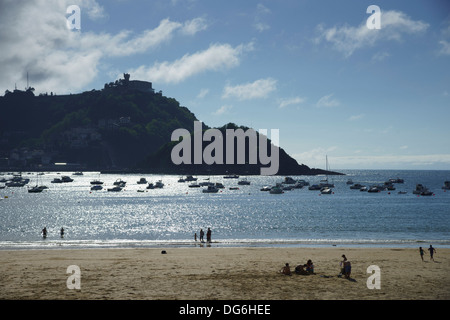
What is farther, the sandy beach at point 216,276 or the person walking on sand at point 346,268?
the person walking on sand at point 346,268

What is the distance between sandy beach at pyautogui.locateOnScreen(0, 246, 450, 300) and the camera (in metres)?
20.2

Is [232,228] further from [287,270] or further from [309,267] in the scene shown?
[287,270]

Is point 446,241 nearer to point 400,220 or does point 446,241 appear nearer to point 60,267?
point 400,220

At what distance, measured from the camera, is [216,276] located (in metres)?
25.0

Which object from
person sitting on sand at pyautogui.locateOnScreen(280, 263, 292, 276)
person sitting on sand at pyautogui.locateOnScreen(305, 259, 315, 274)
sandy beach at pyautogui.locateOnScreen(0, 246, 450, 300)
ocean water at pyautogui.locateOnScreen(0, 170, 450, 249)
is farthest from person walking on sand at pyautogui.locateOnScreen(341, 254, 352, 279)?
ocean water at pyautogui.locateOnScreen(0, 170, 450, 249)

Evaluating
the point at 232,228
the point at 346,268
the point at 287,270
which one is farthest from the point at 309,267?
the point at 232,228

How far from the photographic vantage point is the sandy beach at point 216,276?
20.2 m

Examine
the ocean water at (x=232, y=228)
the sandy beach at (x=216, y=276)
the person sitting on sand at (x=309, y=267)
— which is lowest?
the ocean water at (x=232, y=228)

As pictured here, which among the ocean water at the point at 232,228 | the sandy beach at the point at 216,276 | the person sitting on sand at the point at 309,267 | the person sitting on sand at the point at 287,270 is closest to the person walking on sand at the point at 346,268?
the sandy beach at the point at 216,276

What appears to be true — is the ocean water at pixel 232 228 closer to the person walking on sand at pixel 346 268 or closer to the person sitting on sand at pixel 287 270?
the person sitting on sand at pixel 287 270

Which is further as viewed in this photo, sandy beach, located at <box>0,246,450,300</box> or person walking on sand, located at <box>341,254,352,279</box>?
person walking on sand, located at <box>341,254,352,279</box>

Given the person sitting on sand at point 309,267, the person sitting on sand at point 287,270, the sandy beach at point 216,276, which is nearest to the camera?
the sandy beach at point 216,276

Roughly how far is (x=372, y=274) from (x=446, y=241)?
24.5m

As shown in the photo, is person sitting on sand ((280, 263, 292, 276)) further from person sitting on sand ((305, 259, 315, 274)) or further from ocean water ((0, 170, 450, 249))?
ocean water ((0, 170, 450, 249))
